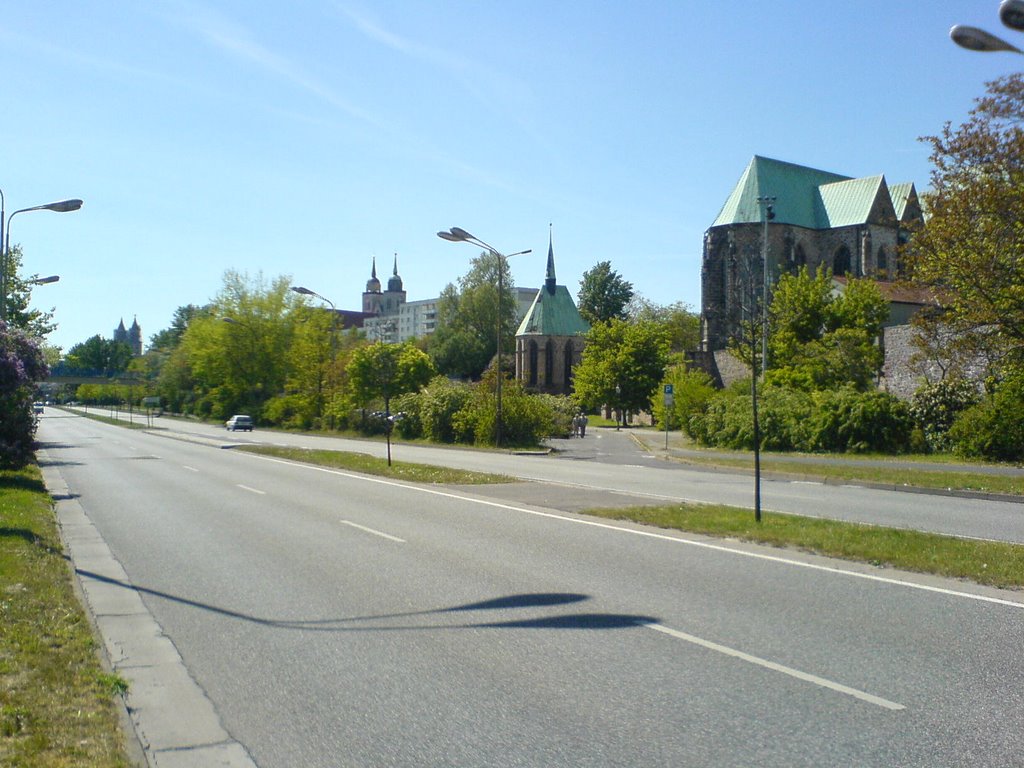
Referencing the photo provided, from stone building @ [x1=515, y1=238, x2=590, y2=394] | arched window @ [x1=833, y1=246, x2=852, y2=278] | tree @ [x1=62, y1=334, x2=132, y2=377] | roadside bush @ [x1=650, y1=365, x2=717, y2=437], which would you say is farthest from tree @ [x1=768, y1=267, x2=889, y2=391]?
tree @ [x1=62, y1=334, x2=132, y2=377]

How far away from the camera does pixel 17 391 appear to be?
68.8 feet

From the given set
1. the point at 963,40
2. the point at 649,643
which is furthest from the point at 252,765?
the point at 963,40

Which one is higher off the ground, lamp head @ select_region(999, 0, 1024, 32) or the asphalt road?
lamp head @ select_region(999, 0, 1024, 32)

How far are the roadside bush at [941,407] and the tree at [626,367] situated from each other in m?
41.1

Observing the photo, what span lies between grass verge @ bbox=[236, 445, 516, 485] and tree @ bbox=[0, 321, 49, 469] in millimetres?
8165

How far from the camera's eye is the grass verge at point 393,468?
2217cm

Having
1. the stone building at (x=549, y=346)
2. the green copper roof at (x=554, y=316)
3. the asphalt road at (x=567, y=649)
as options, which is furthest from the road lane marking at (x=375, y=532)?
the green copper roof at (x=554, y=316)

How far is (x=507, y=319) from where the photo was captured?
386ft

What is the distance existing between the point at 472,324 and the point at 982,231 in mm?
88036

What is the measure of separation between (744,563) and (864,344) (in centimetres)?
3942

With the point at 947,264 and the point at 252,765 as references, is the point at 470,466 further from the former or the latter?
the point at 252,765

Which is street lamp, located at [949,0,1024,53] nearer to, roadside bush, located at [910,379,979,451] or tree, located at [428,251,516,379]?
roadside bush, located at [910,379,979,451]

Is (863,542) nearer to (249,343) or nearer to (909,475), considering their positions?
(909,475)

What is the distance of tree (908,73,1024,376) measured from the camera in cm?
2605
